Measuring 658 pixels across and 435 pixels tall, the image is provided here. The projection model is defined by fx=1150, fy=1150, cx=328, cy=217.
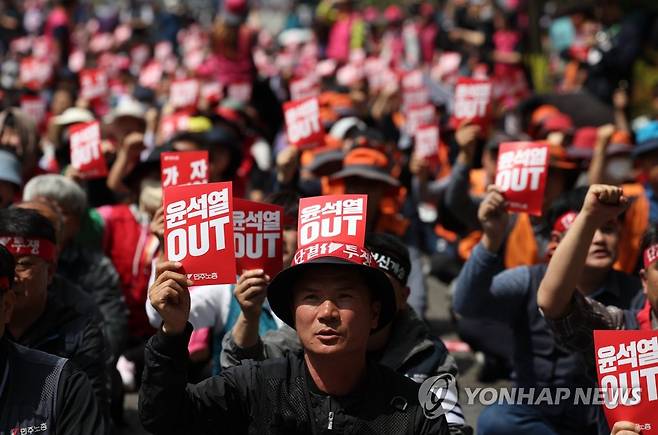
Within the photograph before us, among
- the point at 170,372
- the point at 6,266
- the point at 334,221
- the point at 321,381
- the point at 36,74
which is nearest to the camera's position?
the point at 170,372

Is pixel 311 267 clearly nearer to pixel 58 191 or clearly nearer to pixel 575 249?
pixel 575 249

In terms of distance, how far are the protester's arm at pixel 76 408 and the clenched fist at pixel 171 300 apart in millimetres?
391

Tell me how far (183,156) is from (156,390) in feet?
7.40


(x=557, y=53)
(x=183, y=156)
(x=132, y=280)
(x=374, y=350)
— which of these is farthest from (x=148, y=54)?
(x=374, y=350)

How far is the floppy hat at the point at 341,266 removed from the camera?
3.49 meters

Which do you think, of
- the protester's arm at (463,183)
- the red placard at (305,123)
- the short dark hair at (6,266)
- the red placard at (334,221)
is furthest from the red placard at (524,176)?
the short dark hair at (6,266)

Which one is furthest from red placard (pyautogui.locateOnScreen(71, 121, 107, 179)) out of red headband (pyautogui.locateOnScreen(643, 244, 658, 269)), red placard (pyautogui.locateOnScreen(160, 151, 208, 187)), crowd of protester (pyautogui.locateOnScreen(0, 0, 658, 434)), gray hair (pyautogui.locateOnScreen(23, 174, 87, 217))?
red headband (pyautogui.locateOnScreen(643, 244, 658, 269))

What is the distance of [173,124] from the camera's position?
10047 mm

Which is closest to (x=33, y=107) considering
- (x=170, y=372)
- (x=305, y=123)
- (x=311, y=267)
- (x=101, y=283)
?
(x=305, y=123)

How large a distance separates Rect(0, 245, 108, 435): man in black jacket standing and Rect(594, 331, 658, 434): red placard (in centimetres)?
157

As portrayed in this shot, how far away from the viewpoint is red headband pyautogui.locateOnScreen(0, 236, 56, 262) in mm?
4488

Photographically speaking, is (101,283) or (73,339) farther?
(101,283)

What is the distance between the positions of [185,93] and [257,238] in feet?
21.9

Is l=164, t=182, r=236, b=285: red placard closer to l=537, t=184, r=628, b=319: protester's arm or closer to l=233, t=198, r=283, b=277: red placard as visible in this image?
l=233, t=198, r=283, b=277: red placard
